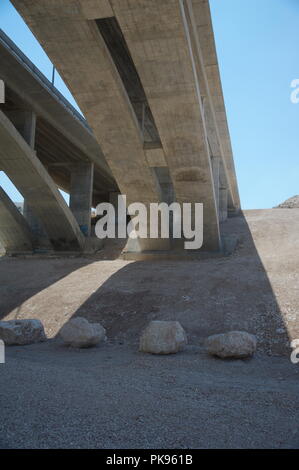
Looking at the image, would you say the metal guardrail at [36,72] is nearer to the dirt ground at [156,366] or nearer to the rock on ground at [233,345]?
the dirt ground at [156,366]

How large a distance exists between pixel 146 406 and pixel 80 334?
3.78 meters

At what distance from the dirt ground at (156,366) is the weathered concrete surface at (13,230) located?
643 centimetres

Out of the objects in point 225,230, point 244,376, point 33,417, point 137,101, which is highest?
point 137,101

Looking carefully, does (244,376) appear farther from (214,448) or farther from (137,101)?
(137,101)

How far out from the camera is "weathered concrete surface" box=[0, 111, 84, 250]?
1527 centimetres

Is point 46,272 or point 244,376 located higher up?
point 46,272

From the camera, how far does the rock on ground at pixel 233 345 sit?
6039mm

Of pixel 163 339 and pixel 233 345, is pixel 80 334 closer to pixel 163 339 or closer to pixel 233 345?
pixel 163 339

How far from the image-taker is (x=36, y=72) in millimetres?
15305

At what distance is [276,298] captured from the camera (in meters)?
9.61

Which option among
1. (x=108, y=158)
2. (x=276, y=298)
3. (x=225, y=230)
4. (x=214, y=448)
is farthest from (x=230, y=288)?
(x=225, y=230)

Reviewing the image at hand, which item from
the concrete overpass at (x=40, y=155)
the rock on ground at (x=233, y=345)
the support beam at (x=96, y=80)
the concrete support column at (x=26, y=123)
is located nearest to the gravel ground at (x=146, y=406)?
the rock on ground at (x=233, y=345)

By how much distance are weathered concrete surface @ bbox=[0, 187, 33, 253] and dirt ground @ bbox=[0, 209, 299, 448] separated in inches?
253
